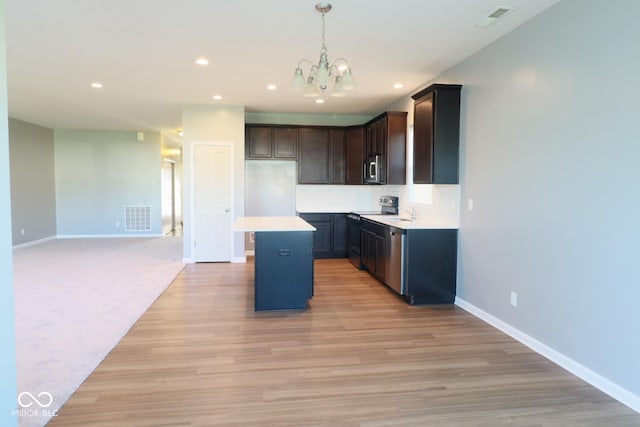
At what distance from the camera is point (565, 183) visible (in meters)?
2.76

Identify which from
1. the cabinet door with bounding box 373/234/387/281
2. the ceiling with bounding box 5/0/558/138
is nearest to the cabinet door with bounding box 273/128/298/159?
the ceiling with bounding box 5/0/558/138

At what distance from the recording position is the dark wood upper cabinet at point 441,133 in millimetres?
4082

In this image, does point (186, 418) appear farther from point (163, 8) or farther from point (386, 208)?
point (386, 208)

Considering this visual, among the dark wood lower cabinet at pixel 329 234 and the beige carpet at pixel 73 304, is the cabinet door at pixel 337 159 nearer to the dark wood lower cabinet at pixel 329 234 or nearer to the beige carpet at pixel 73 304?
the dark wood lower cabinet at pixel 329 234

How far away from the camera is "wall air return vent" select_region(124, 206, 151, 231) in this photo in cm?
943

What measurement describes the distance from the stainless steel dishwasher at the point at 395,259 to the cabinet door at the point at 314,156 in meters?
2.68

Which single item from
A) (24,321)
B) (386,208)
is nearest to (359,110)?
(386,208)

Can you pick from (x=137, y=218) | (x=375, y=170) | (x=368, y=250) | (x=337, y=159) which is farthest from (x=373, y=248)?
(x=137, y=218)

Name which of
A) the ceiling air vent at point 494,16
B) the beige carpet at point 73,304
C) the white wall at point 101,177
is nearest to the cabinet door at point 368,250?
the beige carpet at point 73,304

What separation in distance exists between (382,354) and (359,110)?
4953 mm

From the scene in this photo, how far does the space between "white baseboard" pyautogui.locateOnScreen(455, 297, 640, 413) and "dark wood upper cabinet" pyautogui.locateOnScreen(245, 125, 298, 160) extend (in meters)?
4.33

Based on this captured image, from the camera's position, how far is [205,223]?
6449mm

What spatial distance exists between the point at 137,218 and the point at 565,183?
9.22 meters

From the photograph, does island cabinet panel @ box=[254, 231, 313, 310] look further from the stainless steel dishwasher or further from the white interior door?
the white interior door
